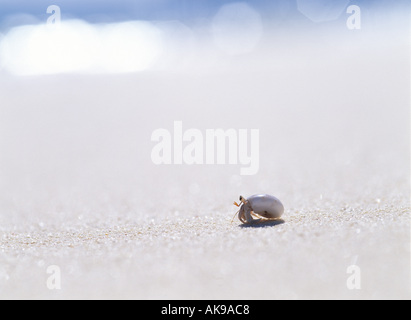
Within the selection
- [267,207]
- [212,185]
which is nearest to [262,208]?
[267,207]

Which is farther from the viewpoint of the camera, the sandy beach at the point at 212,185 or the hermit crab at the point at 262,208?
the hermit crab at the point at 262,208

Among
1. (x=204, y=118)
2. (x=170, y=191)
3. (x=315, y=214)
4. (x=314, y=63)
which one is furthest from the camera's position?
(x=314, y=63)

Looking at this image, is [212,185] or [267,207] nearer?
[267,207]

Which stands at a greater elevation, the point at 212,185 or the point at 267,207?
the point at 212,185

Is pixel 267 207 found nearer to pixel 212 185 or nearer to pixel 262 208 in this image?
pixel 262 208

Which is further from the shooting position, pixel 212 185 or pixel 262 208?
pixel 212 185

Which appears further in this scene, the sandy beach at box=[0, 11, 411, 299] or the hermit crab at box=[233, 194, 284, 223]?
the hermit crab at box=[233, 194, 284, 223]

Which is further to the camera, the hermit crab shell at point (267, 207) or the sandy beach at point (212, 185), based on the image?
the hermit crab shell at point (267, 207)

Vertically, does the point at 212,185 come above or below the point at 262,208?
above

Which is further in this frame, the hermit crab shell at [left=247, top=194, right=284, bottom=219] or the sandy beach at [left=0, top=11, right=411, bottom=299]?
the hermit crab shell at [left=247, top=194, right=284, bottom=219]
